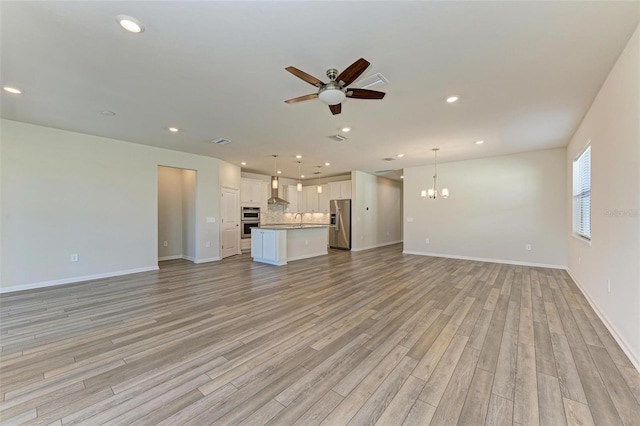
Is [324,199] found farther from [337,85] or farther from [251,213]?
[337,85]

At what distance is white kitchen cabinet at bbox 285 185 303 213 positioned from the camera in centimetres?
950

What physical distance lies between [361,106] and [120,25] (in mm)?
2548

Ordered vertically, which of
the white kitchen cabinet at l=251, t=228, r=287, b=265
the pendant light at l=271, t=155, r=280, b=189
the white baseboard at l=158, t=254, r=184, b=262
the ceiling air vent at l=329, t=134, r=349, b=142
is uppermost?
the ceiling air vent at l=329, t=134, r=349, b=142

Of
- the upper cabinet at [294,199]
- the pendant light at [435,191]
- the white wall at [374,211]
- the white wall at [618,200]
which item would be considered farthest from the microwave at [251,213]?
the white wall at [618,200]

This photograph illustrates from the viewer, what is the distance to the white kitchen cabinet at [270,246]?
5961mm

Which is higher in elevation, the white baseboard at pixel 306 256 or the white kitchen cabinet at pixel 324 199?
the white kitchen cabinet at pixel 324 199

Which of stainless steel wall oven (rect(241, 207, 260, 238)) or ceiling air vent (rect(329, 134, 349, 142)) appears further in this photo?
stainless steel wall oven (rect(241, 207, 260, 238))

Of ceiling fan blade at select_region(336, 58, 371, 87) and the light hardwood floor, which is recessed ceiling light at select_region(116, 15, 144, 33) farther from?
the light hardwood floor

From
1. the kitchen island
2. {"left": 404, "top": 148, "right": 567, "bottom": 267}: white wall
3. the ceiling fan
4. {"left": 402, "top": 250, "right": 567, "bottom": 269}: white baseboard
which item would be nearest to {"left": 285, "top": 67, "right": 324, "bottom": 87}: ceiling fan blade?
the ceiling fan

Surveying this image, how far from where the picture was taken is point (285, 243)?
6.11 metres

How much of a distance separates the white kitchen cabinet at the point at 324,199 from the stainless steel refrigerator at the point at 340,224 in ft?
1.05

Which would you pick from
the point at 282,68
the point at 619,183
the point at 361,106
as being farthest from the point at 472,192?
the point at 282,68

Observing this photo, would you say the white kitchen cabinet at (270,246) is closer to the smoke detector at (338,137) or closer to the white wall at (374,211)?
the smoke detector at (338,137)

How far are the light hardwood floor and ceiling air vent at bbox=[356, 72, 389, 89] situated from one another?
8.60ft
